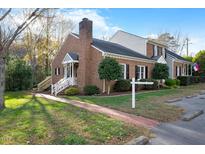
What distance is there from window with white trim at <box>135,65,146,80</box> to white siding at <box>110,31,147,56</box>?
3.03 meters

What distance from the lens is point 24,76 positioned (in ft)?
75.8

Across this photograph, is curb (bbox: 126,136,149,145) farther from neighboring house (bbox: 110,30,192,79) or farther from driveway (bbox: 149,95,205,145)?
neighboring house (bbox: 110,30,192,79)

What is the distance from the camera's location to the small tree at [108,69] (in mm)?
16922

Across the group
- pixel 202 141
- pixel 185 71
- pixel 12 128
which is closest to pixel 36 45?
pixel 185 71

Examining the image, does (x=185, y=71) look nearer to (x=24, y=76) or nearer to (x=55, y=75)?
(x=55, y=75)

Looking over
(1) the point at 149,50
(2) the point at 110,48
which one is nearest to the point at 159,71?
(1) the point at 149,50

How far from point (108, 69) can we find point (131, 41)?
10.0 metres

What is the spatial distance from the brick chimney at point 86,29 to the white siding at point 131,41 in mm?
7551

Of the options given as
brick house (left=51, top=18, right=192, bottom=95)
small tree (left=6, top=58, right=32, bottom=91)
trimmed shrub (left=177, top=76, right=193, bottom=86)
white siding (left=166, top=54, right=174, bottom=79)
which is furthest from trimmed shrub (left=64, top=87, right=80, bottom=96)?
trimmed shrub (left=177, top=76, right=193, bottom=86)

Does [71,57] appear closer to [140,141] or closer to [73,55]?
[73,55]

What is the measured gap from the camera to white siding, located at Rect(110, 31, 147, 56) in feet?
81.8

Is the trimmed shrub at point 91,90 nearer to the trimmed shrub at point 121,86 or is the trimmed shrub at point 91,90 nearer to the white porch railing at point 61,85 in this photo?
the trimmed shrub at point 121,86

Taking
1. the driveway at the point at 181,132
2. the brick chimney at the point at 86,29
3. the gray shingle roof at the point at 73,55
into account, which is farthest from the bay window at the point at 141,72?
the driveway at the point at 181,132

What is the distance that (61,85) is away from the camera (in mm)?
19016
